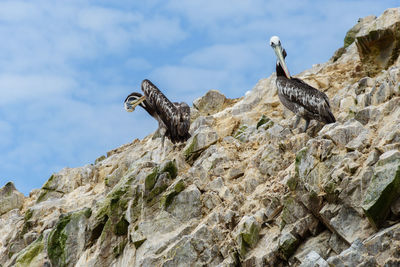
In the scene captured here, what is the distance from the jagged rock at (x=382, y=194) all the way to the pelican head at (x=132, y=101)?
45.6 feet

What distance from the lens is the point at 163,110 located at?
76.8 feet

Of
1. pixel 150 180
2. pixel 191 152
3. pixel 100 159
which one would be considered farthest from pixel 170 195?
pixel 100 159

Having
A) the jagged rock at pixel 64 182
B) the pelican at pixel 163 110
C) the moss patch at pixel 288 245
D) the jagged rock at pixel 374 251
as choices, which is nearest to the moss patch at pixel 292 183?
the moss patch at pixel 288 245

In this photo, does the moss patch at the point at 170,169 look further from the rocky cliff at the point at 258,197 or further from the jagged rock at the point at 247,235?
the jagged rock at the point at 247,235

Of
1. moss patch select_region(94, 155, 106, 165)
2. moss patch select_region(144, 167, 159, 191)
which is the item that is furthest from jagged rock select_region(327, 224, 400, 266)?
moss patch select_region(94, 155, 106, 165)

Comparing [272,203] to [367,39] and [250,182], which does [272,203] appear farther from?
[367,39]

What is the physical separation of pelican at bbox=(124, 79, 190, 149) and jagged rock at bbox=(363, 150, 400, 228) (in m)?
10.8

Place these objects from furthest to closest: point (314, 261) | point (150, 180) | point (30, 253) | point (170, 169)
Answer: point (30, 253) → point (170, 169) → point (150, 180) → point (314, 261)

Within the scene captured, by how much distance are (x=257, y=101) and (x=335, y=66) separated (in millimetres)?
3734

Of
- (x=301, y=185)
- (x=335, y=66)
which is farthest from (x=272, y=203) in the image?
(x=335, y=66)

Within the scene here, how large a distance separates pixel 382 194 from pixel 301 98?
7978mm

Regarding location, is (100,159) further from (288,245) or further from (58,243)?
(288,245)

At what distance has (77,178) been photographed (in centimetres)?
2656

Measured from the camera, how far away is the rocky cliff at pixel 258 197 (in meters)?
12.9
